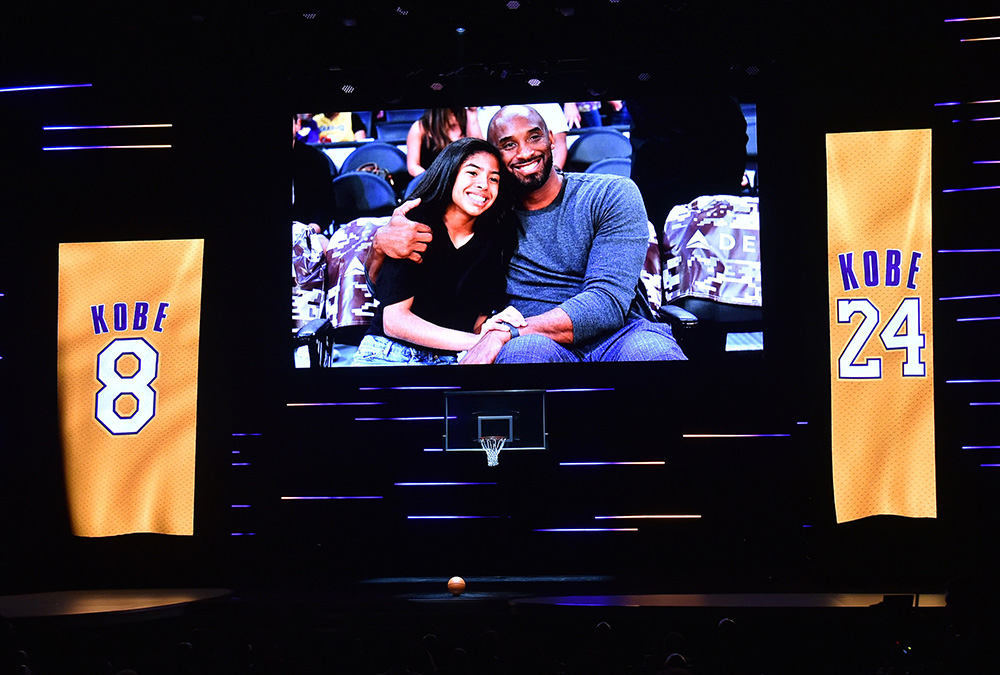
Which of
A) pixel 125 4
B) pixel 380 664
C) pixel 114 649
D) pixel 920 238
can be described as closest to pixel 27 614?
pixel 114 649

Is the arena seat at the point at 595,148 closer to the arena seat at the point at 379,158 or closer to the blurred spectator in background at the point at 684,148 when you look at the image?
the blurred spectator in background at the point at 684,148

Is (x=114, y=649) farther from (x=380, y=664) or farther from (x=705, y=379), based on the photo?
(x=705, y=379)

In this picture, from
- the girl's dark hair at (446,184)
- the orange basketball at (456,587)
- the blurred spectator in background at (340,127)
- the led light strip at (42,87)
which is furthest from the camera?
the led light strip at (42,87)

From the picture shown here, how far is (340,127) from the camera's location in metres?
5.86

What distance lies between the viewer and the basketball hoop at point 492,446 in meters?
5.51

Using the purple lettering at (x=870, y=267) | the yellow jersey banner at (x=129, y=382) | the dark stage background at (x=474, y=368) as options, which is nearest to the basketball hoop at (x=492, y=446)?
the dark stage background at (x=474, y=368)

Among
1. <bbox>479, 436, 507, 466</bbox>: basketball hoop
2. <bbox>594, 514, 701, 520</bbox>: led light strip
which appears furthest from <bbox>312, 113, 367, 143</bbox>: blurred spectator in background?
<bbox>594, 514, 701, 520</bbox>: led light strip

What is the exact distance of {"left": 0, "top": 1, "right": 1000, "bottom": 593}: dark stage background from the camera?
5.59 meters

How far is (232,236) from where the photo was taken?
6086 millimetres

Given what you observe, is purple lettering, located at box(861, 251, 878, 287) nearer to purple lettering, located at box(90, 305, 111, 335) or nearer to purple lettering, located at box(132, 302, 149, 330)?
purple lettering, located at box(132, 302, 149, 330)

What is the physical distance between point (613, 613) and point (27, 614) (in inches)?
112

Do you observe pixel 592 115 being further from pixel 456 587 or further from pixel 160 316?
pixel 160 316

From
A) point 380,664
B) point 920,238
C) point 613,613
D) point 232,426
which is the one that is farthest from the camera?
point 232,426

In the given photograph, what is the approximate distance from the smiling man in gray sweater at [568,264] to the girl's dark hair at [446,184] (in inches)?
3.3
